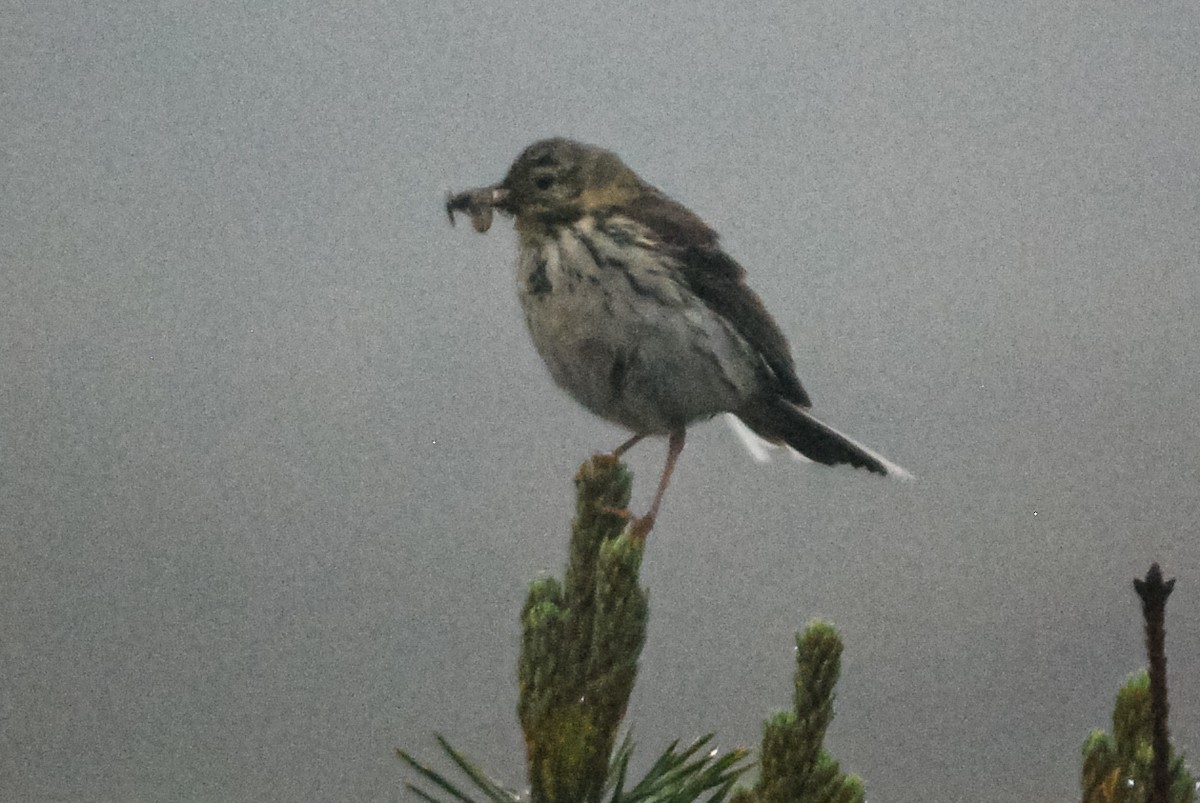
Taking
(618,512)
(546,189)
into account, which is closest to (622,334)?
(546,189)

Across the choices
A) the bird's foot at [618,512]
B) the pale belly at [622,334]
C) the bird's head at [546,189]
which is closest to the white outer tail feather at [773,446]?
the pale belly at [622,334]

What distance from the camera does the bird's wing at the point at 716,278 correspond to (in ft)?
3.84

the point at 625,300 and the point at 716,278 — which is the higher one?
the point at 716,278

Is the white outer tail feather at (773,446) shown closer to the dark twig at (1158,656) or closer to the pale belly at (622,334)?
the pale belly at (622,334)

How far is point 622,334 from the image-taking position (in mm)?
1084

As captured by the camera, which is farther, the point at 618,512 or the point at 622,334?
→ the point at 622,334

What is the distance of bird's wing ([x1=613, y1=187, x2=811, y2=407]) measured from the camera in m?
1.17

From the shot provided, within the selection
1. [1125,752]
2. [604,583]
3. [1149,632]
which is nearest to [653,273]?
[604,583]

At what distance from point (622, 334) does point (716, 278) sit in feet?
0.52

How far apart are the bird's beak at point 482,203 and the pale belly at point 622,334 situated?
51 millimetres

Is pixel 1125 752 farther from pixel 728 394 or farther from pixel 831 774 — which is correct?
pixel 728 394

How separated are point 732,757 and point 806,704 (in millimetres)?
43

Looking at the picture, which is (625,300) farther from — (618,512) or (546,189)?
(618,512)

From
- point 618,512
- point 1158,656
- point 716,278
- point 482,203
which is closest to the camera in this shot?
point 1158,656
